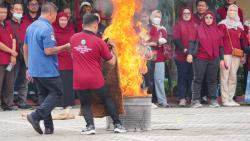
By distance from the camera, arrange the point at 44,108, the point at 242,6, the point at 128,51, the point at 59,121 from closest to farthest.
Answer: the point at 44,108 → the point at 128,51 → the point at 59,121 → the point at 242,6

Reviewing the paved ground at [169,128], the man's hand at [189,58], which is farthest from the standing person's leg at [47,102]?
the man's hand at [189,58]

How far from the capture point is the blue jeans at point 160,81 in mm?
17172

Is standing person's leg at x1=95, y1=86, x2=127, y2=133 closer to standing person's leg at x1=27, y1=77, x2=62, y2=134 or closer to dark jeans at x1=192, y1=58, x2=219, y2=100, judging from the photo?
standing person's leg at x1=27, y1=77, x2=62, y2=134

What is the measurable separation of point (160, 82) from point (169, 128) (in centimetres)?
510

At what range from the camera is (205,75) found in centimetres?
1723

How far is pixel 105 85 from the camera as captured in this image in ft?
37.0

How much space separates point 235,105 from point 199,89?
3.31ft

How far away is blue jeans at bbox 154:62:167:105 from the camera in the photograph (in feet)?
56.3

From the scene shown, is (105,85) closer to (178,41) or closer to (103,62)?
(103,62)

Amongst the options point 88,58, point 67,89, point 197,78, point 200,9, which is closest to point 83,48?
point 88,58

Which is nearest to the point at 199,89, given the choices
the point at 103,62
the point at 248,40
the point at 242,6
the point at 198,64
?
the point at 198,64

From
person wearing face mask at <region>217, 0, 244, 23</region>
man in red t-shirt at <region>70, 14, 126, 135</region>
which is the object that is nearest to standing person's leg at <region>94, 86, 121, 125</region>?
man in red t-shirt at <region>70, 14, 126, 135</region>

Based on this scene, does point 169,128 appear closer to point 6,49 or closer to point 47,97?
point 47,97

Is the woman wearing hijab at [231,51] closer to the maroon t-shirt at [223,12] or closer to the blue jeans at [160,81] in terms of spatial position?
the maroon t-shirt at [223,12]
